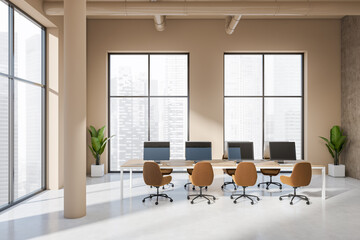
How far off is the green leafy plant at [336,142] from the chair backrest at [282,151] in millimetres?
2594

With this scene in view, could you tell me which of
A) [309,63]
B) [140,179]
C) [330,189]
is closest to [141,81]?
[140,179]

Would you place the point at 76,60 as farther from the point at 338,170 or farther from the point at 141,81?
the point at 338,170

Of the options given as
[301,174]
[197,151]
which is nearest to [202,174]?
[197,151]

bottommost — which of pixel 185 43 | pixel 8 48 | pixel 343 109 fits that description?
pixel 343 109

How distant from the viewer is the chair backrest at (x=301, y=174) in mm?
4812

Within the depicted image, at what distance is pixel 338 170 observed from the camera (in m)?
7.45

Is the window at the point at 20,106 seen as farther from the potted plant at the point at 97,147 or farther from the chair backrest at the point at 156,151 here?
the chair backrest at the point at 156,151

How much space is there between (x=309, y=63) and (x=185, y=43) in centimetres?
382

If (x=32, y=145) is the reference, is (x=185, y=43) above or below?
above

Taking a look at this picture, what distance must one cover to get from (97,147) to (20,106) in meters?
2.64

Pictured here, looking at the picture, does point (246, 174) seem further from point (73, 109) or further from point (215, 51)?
point (215, 51)

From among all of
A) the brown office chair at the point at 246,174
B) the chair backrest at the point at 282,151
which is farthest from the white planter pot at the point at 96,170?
the chair backrest at the point at 282,151

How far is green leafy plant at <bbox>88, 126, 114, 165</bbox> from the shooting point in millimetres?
7402

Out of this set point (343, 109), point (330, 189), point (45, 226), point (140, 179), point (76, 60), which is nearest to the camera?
point (45, 226)
